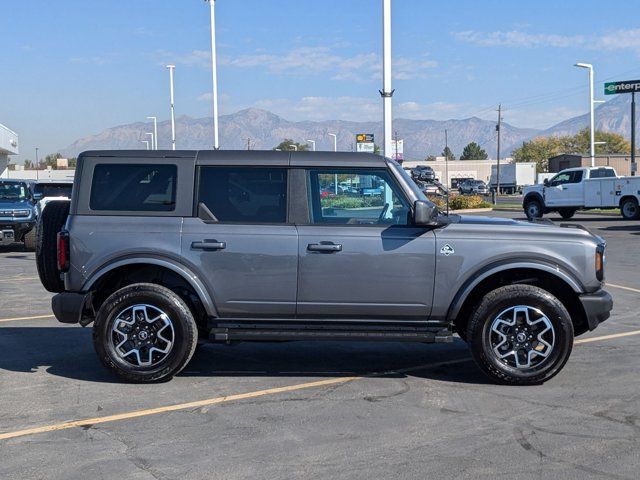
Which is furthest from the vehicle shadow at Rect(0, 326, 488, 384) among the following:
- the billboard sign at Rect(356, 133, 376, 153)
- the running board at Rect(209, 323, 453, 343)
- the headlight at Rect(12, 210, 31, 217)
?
the billboard sign at Rect(356, 133, 376, 153)

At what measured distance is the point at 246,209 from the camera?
6.82 m

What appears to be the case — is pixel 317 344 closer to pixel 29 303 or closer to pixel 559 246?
pixel 559 246

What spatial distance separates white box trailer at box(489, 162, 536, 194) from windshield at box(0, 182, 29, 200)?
66.8 m

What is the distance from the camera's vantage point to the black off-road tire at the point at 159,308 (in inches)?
263

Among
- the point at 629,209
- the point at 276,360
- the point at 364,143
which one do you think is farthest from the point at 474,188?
the point at 276,360

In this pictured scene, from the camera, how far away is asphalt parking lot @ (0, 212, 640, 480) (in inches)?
191

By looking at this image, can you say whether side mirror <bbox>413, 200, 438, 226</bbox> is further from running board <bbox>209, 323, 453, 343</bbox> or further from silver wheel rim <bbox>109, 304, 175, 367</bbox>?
silver wheel rim <bbox>109, 304, 175, 367</bbox>

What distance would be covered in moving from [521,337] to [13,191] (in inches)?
673

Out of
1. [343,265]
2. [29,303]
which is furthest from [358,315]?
[29,303]

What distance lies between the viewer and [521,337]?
667 cm

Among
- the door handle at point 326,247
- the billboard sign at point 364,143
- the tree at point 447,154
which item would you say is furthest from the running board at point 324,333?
the tree at point 447,154

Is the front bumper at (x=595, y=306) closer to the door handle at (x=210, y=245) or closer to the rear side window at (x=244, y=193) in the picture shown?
the rear side window at (x=244, y=193)

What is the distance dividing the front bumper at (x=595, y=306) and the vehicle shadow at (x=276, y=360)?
1.06 m

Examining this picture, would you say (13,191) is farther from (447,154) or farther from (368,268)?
(447,154)
